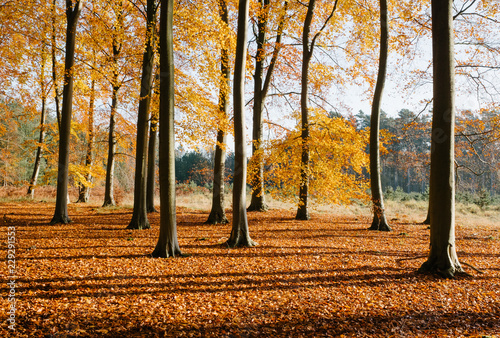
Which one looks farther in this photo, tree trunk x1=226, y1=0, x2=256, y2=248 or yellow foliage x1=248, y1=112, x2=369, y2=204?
yellow foliage x1=248, y1=112, x2=369, y2=204

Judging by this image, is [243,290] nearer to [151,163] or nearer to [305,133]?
[305,133]

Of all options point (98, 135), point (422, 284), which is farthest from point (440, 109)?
point (98, 135)

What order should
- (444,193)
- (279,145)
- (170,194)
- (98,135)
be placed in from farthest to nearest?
(98,135) < (279,145) < (170,194) < (444,193)

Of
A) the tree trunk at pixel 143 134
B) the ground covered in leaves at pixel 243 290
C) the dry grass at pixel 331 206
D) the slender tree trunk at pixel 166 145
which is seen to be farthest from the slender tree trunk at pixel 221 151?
the dry grass at pixel 331 206

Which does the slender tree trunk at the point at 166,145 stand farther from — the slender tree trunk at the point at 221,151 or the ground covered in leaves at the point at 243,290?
the slender tree trunk at the point at 221,151

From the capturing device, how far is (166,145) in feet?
19.9

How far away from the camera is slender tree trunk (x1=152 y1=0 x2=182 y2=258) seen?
6105 mm

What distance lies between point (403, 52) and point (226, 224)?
10.0 m

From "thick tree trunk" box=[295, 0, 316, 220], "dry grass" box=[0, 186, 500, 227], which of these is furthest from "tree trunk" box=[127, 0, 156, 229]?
"dry grass" box=[0, 186, 500, 227]

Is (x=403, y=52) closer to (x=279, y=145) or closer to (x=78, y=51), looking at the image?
(x=279, y=145)

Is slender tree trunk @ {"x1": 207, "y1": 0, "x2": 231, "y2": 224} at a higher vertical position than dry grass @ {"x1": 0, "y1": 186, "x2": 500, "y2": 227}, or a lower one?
higher

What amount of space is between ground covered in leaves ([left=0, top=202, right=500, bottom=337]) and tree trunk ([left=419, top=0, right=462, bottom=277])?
0.52 meters

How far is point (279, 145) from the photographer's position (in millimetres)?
11344

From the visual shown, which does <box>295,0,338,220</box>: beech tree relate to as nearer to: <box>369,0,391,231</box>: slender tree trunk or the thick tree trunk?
the thick tree trunk
